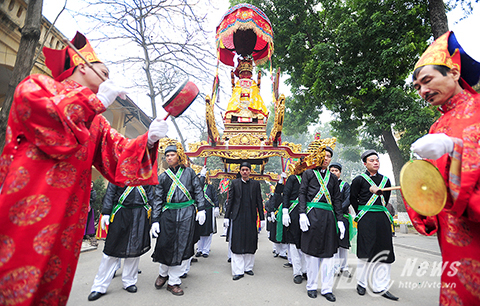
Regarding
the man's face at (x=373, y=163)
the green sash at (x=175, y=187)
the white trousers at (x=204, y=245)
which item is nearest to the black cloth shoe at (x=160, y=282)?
the green sash at (x=175, y=187)

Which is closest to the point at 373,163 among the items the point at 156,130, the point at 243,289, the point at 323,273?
the point at 323,273

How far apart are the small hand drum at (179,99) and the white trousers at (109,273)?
2.86 m

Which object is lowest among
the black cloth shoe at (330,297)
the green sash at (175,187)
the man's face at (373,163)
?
the black cloth shoe at (330,297)

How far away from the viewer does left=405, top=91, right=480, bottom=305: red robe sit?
Answer: 1.32 metres

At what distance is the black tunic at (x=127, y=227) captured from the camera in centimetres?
354

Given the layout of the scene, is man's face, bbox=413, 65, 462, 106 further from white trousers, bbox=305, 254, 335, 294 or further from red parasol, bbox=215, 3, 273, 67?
red parasol, bbox=215, 3, 273, 67

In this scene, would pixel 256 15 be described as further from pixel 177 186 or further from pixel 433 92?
pixel 433 92

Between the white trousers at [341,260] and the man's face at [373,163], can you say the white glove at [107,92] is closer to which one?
the man's face at [373,163]

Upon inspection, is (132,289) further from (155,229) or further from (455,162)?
(455,162)

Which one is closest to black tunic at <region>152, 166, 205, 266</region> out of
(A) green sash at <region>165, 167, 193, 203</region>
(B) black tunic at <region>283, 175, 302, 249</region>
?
(A) green sash at <region>165, 167, 193, 203</region>

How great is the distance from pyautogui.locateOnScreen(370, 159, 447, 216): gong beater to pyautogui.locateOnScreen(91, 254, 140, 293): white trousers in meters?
3.72

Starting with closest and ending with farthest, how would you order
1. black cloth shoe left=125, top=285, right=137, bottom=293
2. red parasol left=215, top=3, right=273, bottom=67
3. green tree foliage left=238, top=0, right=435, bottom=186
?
black cloth shoe left=125, top=285, right=137, bottom=293 < red parasol left=215, top=3, right=273, bottom=67 < green tree foliage left=238, top=0, right=435, bottom=186

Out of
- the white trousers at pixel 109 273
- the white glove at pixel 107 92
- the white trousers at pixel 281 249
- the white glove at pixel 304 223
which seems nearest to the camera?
the white glove at pixel 107 92

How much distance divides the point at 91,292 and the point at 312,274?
3.17m
